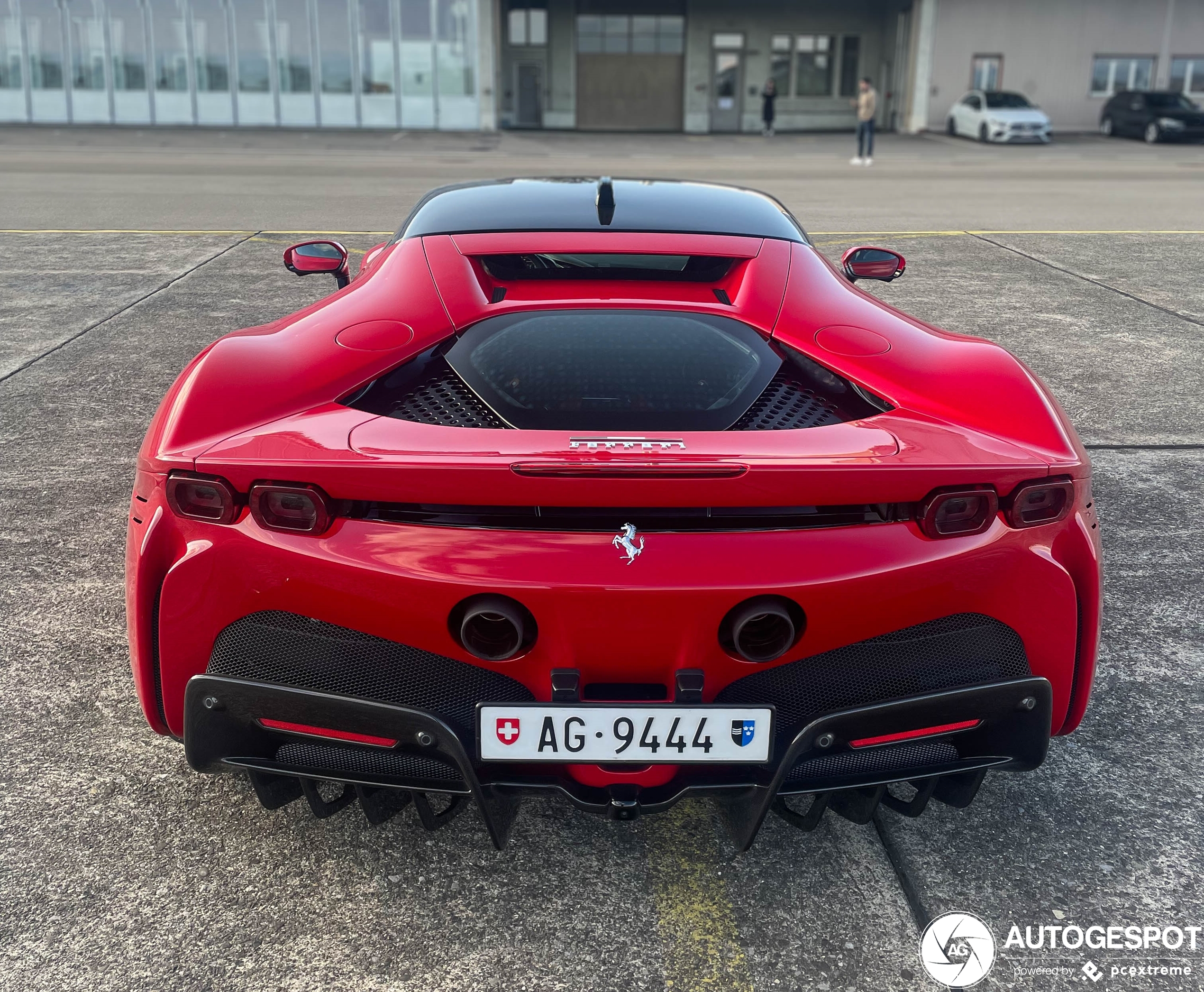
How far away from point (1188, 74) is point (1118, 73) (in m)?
2.56

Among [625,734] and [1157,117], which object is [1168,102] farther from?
[625,734]

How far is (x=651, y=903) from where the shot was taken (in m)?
2.26

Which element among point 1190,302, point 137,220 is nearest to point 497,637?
point 1190,302

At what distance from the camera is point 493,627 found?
2004mm

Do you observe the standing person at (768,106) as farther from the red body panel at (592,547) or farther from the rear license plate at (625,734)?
the rear license plate at (625,734)

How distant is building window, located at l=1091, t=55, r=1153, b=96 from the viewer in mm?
36781

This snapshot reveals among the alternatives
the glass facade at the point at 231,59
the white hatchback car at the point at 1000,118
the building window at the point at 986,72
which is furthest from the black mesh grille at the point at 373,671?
the building window at the point at 986,72

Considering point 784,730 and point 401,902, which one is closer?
point 784,730

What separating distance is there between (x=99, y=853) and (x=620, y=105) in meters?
38.6

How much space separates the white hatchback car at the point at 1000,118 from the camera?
98.1ft

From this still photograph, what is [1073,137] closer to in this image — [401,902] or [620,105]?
[620,105]

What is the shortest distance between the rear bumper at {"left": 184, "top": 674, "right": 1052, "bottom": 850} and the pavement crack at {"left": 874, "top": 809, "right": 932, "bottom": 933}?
303mm

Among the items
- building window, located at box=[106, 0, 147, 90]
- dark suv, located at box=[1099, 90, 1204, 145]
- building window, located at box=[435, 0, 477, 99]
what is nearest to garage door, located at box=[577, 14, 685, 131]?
building window, located at box=[435, 0, 477, 99]

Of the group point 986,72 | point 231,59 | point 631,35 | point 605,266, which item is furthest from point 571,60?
point 605,266
